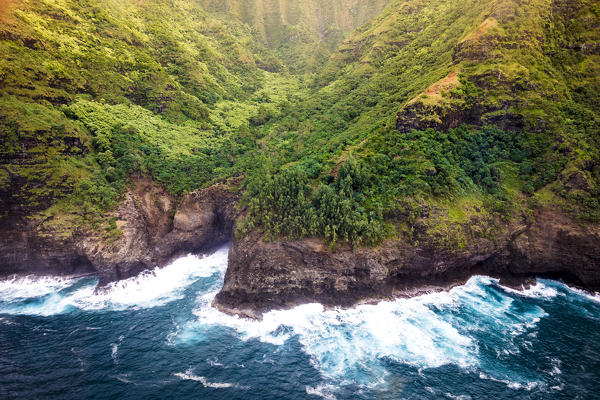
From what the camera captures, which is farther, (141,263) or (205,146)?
(205,146)

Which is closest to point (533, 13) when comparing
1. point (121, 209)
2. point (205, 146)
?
point (205, 146)

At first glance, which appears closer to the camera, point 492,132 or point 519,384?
point 519,384

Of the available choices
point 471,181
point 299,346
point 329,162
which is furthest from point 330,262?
point 471,181

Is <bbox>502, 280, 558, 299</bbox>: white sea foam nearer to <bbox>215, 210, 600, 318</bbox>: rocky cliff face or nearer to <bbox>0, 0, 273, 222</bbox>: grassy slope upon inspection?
<bbox>215, 210, 600, 318</bbox>: rocky cliff face

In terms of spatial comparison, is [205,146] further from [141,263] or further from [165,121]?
[141,263]

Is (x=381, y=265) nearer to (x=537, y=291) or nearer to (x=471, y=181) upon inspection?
(x=471, y=181)

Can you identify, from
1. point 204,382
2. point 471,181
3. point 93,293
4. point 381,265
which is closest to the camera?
point 204,382

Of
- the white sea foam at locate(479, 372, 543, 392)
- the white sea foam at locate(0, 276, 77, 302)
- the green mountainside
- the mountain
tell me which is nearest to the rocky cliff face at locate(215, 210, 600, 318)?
the mountain
